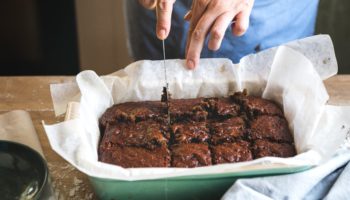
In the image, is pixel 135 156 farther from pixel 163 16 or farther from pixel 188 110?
pixel 163 16

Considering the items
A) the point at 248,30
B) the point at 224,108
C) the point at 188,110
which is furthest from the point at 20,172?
the point at 248,30

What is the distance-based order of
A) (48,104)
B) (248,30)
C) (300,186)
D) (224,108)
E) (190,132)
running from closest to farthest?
(300,186)
(190,132)
(224,108)
(48,104)
(248,30)

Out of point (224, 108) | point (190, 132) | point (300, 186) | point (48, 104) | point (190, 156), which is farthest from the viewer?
point (48, 104)

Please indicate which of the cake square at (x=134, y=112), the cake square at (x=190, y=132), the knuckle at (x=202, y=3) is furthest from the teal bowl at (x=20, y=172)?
the knuckle at (x=202, y=3)

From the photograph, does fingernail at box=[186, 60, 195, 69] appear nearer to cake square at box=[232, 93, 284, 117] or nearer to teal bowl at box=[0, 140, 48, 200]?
cake square at box=[232, 93, 284, 117]

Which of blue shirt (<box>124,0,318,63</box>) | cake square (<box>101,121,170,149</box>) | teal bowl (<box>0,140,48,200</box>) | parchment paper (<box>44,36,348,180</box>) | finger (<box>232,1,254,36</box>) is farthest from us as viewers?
blue shirt (<box>124,0,318,63</box>)

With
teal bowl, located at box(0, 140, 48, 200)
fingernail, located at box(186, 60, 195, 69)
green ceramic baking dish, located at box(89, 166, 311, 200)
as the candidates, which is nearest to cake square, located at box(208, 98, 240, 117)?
fingernail, located at box(186, 60, 195, 69)

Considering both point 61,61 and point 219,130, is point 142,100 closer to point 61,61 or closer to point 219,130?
point 219,130
